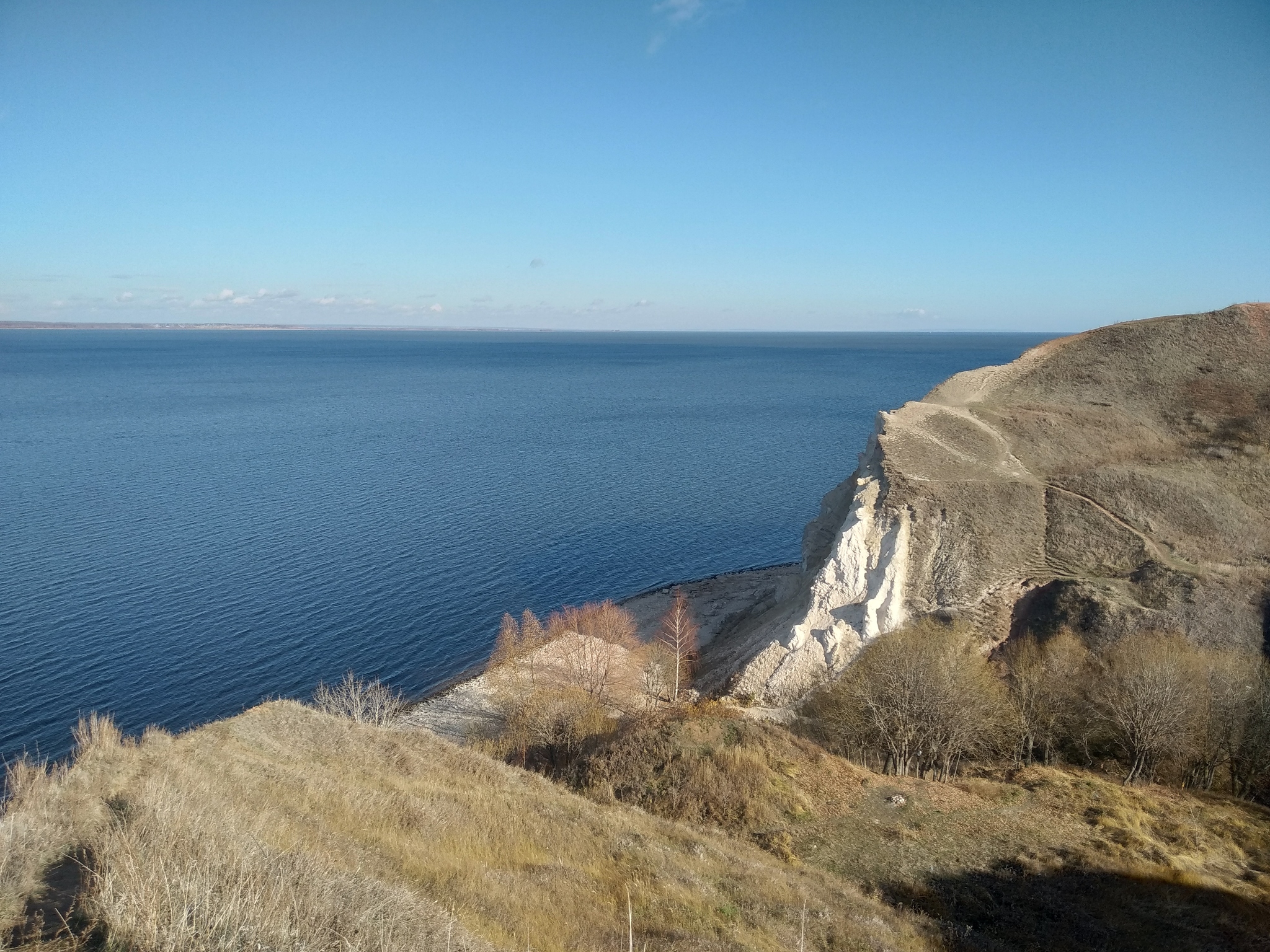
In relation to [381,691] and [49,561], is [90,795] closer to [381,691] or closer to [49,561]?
[381,691]

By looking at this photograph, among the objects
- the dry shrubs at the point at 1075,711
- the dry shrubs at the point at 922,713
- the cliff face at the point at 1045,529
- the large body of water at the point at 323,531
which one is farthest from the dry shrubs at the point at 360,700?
the dry shrubs at the point at 1075,711

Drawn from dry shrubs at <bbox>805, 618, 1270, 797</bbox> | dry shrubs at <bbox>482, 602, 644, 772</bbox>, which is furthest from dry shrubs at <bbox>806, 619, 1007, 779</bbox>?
dry shrubs at <bbox>482, 602, 644, 772</bbox>

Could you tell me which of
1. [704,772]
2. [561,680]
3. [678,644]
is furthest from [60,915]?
[678,644]

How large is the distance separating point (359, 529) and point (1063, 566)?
50.9 m

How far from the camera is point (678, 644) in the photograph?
3819 cm

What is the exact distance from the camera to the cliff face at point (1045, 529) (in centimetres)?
3269

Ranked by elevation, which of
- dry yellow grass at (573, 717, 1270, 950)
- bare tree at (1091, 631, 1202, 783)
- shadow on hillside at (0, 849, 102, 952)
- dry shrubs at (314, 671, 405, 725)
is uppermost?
shadow on hillside at (0, 849, 102, 952)

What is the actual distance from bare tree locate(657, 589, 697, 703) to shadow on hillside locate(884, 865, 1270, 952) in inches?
718

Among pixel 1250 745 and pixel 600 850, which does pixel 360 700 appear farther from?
pixel 1250 745

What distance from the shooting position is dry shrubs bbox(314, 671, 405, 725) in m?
33.5

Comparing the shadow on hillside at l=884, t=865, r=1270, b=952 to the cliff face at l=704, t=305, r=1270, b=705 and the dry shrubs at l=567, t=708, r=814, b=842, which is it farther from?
the cliff face at l=704, t=305, r=1270, b=705

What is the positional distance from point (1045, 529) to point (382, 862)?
32.3 metres

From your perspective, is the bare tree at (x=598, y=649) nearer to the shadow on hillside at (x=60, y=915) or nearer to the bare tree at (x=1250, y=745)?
the shadow on hillside at (x=60, y=915)

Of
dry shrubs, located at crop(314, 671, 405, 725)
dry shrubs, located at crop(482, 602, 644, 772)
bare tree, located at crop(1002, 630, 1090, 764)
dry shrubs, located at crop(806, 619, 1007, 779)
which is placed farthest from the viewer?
dry shrubs, located at crop(314, 671, 405, 725)
